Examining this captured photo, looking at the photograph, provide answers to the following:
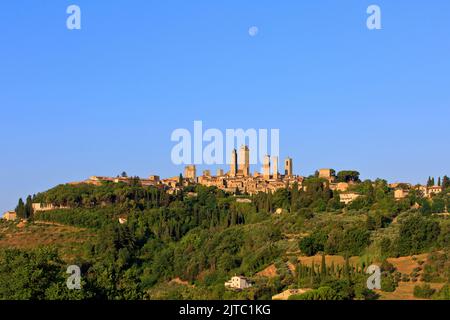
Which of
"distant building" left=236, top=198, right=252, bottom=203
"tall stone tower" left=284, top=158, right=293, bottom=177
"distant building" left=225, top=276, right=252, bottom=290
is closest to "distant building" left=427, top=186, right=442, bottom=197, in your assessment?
"distant building" left=236, top=198, right=252, bottom=203

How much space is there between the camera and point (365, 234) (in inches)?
1980

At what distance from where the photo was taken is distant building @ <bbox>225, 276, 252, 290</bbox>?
145ft

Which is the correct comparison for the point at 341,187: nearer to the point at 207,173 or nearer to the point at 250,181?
the point at 250,181

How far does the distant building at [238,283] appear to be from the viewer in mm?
Result: 44312

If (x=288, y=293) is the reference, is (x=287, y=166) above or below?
above

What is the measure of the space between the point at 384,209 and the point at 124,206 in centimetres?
2269

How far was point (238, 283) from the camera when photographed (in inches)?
1775

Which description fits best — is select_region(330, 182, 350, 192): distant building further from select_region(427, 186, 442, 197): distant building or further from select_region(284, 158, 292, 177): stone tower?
select_region(284, 158, 292, 177): stone tower

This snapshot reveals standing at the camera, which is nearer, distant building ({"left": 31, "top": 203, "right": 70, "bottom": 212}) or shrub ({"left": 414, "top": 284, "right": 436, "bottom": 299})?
shrub ({"left": 414, "top": 284, "right": 436, "bottom": 299})

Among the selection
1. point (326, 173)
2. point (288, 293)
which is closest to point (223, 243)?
point (288, 293)

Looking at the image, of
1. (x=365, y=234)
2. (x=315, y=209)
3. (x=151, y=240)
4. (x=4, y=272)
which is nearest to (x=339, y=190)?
(x=315, y=209)

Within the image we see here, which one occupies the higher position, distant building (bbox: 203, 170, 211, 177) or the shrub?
distant building (bbox: 203, 170, 211, 177)

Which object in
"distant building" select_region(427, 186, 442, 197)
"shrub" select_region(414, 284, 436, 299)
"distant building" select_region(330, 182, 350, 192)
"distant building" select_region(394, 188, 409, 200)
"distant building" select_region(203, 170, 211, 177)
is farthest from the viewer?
"distant building" select_region(203, 170, 211, 177)
